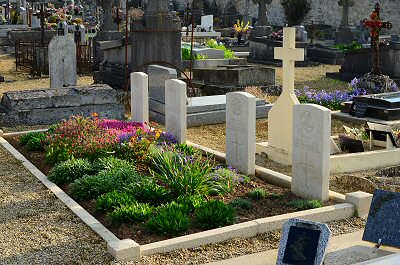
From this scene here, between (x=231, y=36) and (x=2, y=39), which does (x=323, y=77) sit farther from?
(x=231, y=36)

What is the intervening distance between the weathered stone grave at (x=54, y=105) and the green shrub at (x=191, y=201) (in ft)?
17.7

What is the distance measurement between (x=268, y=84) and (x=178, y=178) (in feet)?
29.8

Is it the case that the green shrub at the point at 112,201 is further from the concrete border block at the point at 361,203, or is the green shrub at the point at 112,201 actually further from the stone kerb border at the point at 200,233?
the concrete border block at the point at 361,203

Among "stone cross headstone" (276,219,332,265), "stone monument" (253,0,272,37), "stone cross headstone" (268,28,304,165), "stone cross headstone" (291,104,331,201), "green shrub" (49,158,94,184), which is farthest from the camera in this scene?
"stone monument" (253,0,272,37)

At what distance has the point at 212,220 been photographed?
6.52 metres

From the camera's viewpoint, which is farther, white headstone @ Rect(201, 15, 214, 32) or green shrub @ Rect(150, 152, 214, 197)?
white headstone @ Rect(201, 15, 214, 32)

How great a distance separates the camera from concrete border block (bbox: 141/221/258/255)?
5944mm

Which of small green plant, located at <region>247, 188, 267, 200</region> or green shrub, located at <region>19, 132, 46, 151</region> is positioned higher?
green shrub, located at <region>19, 132, 46, 151</region>

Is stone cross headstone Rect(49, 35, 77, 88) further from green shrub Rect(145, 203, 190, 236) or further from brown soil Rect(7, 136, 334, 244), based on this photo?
green shrub Rect(145, 203, 190, 236)

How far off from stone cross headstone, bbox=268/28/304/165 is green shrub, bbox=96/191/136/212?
3.10m

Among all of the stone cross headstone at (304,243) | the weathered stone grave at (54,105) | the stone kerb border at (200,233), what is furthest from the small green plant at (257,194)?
the weathered stone grave at (54,105)

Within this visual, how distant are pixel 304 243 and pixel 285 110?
464 cm

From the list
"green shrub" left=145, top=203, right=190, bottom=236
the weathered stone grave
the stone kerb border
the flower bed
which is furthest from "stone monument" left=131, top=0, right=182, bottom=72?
"green shrub" left=145, top=203, right=190, bottom=236

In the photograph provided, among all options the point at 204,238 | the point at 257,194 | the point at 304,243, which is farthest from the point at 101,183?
the point at 304,243
